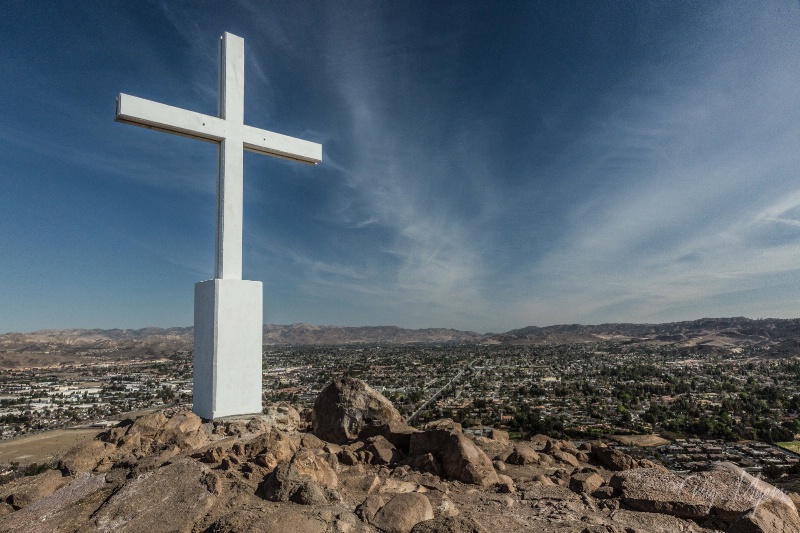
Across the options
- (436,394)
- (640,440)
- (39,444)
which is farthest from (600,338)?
(39,444)

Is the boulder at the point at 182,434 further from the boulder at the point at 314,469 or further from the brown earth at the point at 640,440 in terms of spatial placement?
the brown earth at the point at 640,440

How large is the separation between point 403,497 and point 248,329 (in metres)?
3.97

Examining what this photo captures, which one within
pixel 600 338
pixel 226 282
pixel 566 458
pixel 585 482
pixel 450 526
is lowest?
pixel 600 338

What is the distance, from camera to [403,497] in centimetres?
379

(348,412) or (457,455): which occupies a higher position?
(348,412)

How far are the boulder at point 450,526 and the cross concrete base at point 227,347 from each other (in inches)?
170

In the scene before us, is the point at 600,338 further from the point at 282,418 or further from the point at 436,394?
the point at 282,418

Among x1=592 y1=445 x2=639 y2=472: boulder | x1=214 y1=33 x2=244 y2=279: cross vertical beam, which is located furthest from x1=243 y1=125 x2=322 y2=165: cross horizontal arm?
x1=592 y1=445 x2=639 y2=472: boulder

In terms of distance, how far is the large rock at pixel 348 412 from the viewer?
683cm

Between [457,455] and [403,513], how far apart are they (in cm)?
161

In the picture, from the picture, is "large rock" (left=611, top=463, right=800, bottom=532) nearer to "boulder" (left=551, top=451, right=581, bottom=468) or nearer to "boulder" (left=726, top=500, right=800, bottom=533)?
"boulder" (left=726, top=500, right=800, bottom=533)

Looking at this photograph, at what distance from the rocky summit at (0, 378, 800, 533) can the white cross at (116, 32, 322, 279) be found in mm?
2666

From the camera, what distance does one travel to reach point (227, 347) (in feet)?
22.0

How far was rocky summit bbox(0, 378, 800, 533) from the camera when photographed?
3529 mm
